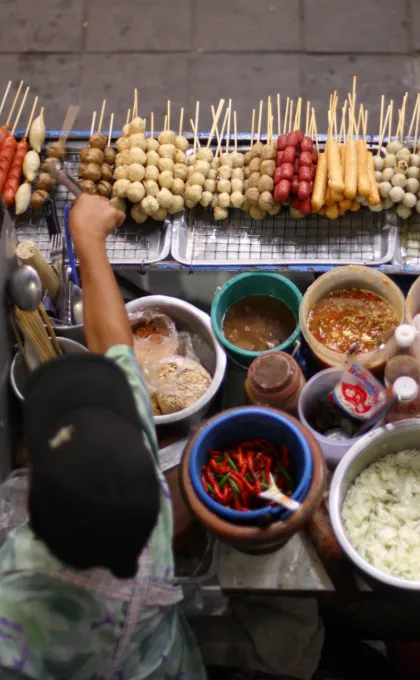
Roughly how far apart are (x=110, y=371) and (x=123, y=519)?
360 mm

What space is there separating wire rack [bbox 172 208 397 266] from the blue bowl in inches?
40.7

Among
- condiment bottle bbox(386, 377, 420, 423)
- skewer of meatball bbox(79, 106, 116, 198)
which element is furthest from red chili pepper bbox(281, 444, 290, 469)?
skewer of meatball bbox(79, 106, 116, 198)

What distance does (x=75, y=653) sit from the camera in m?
1.62

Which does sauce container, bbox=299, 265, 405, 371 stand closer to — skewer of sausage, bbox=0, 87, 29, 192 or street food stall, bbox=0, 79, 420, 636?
street food stall, bbox=0, 79, 420, 636

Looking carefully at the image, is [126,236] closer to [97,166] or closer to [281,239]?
[97,166]

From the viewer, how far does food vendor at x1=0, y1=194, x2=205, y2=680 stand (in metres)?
1.36

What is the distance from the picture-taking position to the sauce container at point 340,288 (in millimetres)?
2604

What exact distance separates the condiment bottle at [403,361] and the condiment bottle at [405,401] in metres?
0.09

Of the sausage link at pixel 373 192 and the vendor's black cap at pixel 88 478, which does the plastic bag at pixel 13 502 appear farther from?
the sausage link at pixel 373 192

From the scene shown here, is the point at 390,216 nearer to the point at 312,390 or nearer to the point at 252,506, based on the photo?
the point at 312,390

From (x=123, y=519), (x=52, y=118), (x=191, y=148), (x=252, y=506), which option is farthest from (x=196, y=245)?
(x=52, y=118)

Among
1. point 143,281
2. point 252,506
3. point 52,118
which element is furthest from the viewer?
point 52,118

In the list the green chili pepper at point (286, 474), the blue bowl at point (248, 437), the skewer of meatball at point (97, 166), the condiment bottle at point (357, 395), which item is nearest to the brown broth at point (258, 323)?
the condiment bottle at point (357, 395)

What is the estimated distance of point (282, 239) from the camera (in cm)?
322
